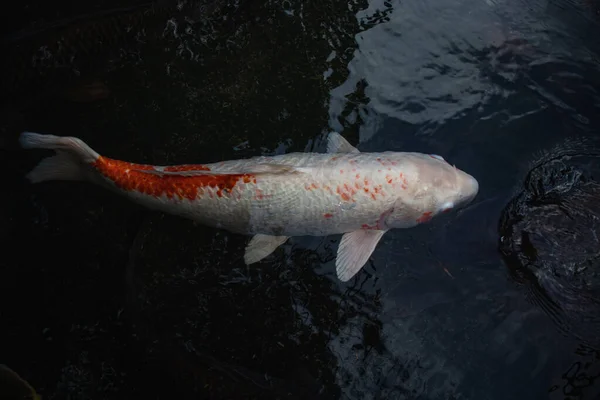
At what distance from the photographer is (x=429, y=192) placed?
325 cm

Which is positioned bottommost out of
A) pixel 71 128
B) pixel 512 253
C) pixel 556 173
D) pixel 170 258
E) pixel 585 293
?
pixel 585 293

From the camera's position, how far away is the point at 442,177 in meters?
3.29

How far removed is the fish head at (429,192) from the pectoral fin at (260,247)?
2.69 ft

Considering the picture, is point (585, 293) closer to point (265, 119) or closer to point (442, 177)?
point (442, 177)

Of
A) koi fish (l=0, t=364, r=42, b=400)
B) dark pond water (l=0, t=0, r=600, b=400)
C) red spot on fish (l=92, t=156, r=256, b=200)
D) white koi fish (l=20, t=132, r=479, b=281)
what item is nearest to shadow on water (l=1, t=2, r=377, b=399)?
dark pond water (l=0, t=0, r=600, b=400)

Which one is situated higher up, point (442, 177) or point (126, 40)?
point (126, 40)

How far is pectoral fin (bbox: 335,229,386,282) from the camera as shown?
10.9ft

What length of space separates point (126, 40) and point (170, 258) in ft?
6.88

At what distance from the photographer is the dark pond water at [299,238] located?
340 centimetres

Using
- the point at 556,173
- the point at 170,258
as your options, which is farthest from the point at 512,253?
the point at 170,258

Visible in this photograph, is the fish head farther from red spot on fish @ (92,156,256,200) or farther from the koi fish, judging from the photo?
the koi fish

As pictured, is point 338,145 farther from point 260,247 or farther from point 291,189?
point 260,247

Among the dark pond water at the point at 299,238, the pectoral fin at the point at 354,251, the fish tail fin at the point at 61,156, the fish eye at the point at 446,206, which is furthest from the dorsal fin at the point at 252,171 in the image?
the fish eye at the point at 446,206

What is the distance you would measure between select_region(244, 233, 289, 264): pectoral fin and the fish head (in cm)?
82
